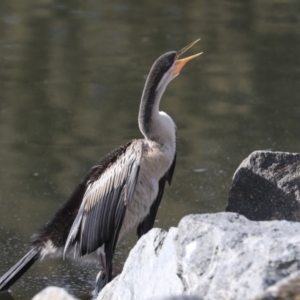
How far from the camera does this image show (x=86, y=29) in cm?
1148

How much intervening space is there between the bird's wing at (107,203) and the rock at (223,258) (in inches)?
51.4

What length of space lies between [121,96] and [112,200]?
3.91m

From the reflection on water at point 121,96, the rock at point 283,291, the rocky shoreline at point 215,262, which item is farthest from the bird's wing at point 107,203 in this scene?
the rock at point 283,291

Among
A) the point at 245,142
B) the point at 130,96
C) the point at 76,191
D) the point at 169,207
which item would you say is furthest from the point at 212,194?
the point at 130,96

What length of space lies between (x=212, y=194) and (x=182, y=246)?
3.28 m

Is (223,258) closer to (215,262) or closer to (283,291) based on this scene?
(215,262)

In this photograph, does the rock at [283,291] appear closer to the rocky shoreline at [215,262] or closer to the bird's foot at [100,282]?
the rocky shoreline at [215,262]

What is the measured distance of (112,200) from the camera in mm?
4988

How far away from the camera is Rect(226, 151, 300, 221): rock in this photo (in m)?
4.59

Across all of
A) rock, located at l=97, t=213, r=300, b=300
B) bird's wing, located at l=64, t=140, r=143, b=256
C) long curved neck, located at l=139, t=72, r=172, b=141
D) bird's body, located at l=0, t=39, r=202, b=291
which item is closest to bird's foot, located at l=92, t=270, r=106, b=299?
bird's body, located at l=0, t=39, r=202, b=291

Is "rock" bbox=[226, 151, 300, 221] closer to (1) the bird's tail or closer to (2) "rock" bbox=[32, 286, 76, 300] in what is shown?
(1) the bird's tail

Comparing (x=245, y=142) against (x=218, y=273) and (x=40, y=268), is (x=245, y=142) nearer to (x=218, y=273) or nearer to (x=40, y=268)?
(x=40, y=268)

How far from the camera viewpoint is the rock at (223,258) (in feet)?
9.57

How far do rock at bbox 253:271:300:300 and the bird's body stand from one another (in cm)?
242
